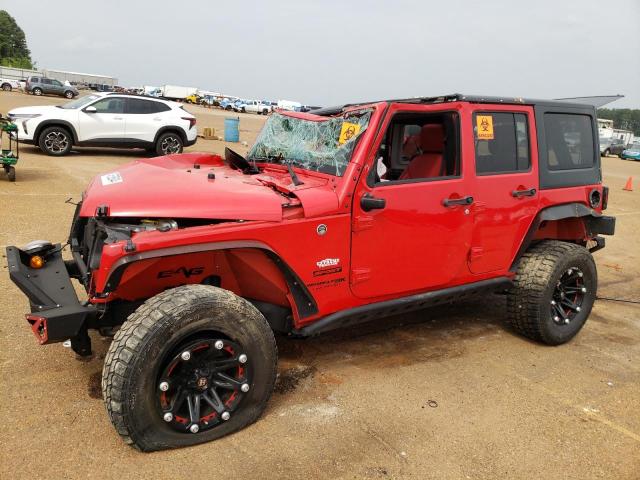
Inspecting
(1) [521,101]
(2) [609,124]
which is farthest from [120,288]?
(2) [609,124]

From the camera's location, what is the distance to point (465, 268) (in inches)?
153

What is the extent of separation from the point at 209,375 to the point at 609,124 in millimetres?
51762

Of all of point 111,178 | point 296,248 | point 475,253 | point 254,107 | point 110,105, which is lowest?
point 475,253

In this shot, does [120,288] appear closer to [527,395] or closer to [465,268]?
[465,268]

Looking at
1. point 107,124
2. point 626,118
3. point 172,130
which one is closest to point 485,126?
point 172,130

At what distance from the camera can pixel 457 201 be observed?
12.0 feet

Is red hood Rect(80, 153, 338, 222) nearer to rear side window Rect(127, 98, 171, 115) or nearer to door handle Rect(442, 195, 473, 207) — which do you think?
door handle Rect(442, 195, 473, 207)

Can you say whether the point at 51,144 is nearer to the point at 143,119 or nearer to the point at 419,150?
the point at 143,119

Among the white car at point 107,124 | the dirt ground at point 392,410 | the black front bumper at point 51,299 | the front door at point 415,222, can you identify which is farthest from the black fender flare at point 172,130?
the front door at point 415,222

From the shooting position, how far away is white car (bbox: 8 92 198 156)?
1237 centimetres

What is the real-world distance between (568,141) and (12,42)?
132m

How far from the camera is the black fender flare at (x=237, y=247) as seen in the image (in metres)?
2.60

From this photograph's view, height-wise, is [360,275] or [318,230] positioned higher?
[318,230]

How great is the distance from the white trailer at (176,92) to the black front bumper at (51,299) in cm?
7356
